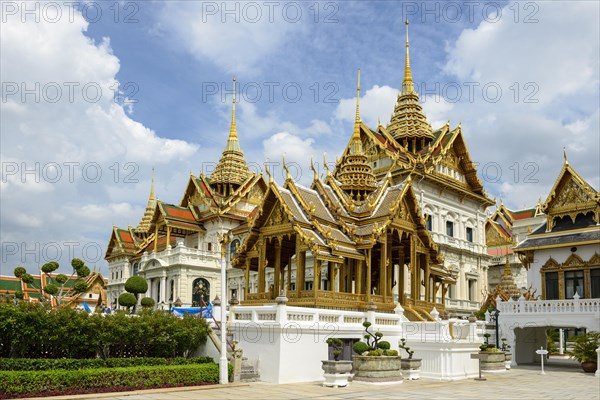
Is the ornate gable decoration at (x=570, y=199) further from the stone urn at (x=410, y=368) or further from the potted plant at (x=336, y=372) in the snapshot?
the potted plant at (x=336, y=372)

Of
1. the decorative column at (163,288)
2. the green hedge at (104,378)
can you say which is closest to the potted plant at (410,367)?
the green hedge at (104,378)

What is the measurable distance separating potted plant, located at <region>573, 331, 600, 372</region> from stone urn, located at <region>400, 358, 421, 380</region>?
8.36 m

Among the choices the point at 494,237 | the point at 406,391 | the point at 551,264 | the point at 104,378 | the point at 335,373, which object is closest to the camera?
the point at 104,378

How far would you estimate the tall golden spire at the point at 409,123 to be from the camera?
161 ft

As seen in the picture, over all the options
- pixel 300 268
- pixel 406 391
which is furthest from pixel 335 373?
pixel 300 268

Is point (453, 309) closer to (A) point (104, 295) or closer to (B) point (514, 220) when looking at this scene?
(B) point (514, 220)

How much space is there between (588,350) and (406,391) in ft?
36.3

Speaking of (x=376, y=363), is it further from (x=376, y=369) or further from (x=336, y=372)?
(x=336, y=372)

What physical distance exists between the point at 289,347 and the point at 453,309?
31620 mm

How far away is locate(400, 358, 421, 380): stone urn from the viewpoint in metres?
17.5

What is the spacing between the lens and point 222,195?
5791 centimetres

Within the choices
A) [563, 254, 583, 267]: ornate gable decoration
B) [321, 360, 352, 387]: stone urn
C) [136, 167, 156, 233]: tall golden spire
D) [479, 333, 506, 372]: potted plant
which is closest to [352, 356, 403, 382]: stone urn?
[321, 360, 352, 387]: stone urn

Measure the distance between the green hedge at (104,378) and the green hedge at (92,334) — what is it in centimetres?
95

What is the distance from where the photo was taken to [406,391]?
14586 mm
